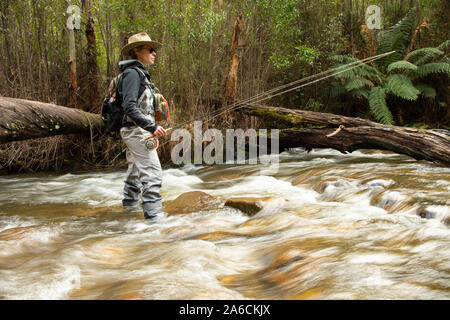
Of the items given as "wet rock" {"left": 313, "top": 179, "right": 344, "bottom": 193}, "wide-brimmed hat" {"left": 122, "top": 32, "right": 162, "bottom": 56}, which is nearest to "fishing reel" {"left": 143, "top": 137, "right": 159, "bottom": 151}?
"wide-brimmed hat" {"left": 122, "top": 32, "right": 162, "bottom": 56}

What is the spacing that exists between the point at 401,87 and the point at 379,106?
728 mm

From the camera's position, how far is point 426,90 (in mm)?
10094

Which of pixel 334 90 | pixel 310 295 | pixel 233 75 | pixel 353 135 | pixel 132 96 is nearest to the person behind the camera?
pixel 310 295

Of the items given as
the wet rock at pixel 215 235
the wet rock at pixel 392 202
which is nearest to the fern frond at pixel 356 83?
the wet rock at pixel 392 202

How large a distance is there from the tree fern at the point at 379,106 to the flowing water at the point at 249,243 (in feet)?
11.7

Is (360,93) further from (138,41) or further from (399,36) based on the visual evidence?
(138,41)

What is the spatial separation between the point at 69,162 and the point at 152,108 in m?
4.35

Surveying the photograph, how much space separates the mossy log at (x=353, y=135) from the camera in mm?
5895

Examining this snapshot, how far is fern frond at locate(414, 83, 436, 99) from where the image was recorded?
9.98m

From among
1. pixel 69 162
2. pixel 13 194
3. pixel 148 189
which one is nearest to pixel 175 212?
pixel 148 189

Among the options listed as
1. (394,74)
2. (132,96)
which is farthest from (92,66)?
(394,74)

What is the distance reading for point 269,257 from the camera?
3195 mm

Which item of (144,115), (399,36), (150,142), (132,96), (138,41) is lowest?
(150,142)
